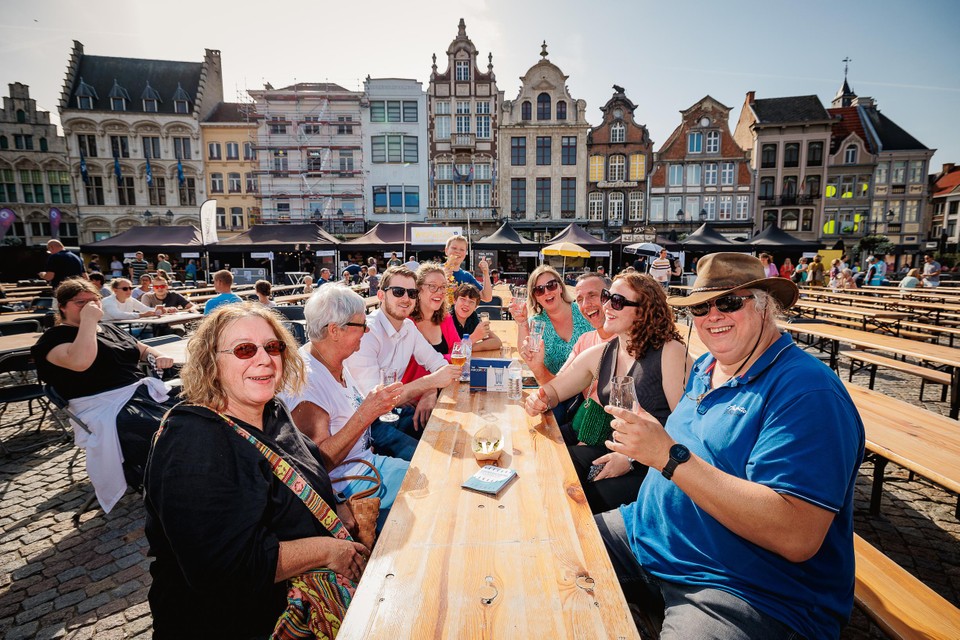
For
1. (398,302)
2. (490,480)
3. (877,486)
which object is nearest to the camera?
(490,480)

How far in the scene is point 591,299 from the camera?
12.6 ft

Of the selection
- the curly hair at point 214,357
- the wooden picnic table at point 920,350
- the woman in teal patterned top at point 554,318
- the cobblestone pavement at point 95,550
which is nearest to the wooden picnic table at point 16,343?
the cobblestone pavement at point 95,550

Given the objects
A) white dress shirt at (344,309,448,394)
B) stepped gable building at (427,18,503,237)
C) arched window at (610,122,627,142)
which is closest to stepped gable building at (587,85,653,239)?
arched window at (610,122,627,142)

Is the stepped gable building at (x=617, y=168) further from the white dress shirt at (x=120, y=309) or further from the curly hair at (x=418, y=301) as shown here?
the curly hair at (x=418, y=301)

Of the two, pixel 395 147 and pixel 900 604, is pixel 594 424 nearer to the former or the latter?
pixel 900 604

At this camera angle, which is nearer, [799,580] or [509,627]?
[509,627]

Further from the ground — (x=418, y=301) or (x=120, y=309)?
(x=418, y=301)

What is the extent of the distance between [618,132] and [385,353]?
30.5 metres

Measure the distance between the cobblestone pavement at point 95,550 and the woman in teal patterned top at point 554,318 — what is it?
8.32 ft

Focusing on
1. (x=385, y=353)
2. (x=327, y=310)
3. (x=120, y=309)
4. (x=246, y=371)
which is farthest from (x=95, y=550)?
(x=120, y=309)

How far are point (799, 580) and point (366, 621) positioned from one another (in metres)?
1.36

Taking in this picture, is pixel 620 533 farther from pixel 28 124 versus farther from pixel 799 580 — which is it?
pixel 28 124

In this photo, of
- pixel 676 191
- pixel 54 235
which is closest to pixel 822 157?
→ pixel 676 191

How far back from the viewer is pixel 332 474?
241 cm
